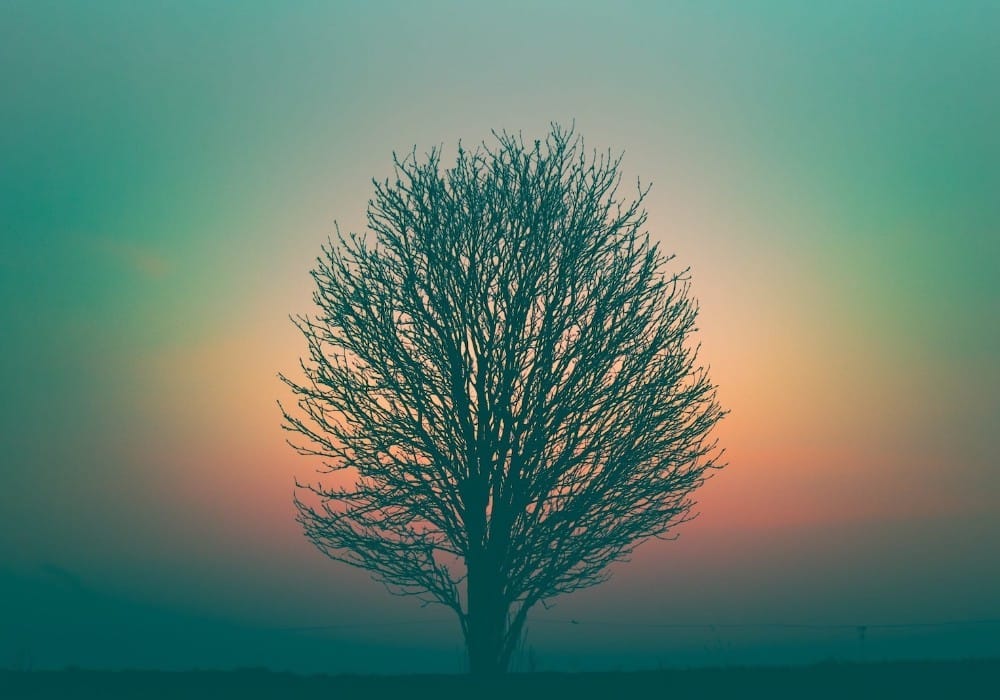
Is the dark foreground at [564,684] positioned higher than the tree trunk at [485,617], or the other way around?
the tree trunk at [485,617]

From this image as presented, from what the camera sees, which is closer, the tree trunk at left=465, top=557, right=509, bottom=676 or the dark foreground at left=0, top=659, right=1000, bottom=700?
the dark foreground at left=0, top=659, right=1000, bottom=700

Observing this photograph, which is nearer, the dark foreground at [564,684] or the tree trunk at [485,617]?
the dark foreground at [564,684]

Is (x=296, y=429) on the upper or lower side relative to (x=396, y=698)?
upper

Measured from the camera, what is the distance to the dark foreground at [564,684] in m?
9.98

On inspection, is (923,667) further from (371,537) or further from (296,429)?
(296,429)

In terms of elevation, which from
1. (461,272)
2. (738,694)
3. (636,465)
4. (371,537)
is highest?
(461,272)

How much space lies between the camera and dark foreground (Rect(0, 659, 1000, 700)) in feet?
32.8

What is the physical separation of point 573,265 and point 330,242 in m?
3.89

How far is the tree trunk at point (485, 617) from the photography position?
1429 centimetres

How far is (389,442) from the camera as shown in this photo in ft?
46.9

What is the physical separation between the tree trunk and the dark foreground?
9.47ft

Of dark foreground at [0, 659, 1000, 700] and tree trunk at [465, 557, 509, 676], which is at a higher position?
tree trunk at [465, 557, 509, 676]

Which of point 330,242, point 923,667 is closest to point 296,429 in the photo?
point 330,242

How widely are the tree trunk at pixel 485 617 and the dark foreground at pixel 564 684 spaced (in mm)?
2885
